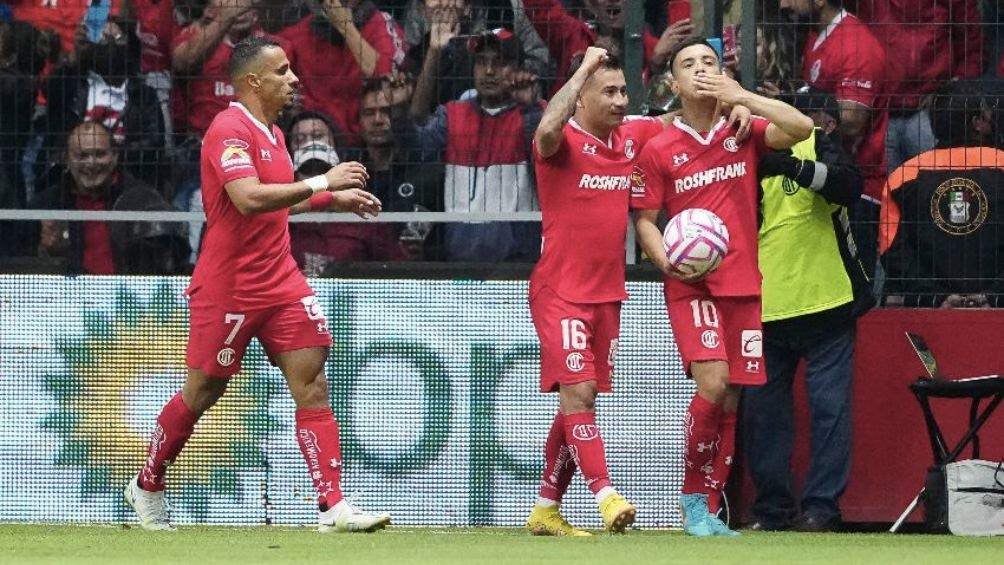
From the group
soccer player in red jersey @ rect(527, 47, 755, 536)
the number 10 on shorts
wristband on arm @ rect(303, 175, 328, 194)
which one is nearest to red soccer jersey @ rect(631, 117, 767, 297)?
soccer player in red jersey @ rect(527, 47, 755, 536)

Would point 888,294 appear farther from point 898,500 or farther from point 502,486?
point 502,486

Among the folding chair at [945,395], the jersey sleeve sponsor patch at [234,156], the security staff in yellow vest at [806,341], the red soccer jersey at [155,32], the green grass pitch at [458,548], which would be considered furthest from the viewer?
the red soccer jersey at [155,32]

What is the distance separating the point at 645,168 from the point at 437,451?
211cm

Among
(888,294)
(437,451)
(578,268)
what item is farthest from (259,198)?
(888,294)

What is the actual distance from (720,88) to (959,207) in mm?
2171

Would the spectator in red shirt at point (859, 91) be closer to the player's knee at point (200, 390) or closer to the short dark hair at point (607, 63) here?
the short dark hair at point (607, 63)

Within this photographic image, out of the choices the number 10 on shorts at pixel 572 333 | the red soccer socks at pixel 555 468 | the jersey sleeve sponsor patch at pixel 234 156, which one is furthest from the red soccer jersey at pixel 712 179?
the jersey sleeve sponsor patch at pixel 234 156

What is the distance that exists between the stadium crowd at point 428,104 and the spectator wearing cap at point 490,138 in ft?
0.04

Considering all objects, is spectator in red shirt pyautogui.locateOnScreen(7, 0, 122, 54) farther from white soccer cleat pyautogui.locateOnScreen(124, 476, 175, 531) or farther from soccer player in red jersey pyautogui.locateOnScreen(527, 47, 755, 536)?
soccer player in red jersey pyautogui.locateOnScreen(527, 47, 755, 536)

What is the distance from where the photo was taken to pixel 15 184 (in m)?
11.0

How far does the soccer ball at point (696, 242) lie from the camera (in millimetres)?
9164

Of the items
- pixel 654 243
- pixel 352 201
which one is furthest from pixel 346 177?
pixel 654 243

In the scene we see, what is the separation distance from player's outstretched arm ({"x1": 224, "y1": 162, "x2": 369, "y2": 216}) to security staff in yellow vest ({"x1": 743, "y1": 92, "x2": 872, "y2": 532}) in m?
2.59

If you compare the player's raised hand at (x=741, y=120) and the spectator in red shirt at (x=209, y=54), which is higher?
the spectator in red shirt at (x=209, y=54)
